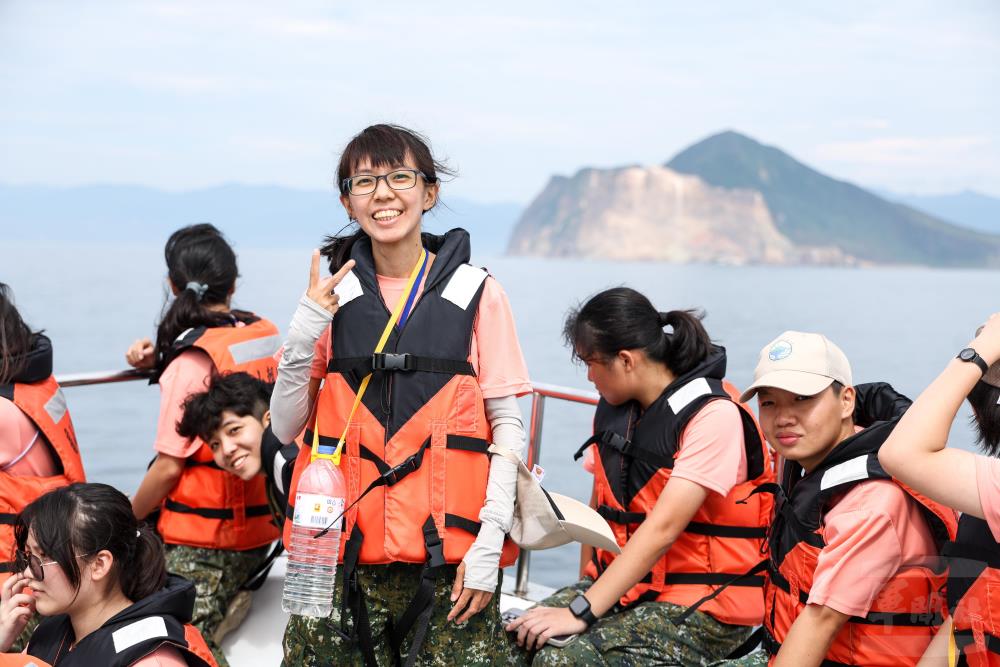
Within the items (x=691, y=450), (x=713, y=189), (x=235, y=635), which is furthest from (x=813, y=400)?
(x=713, y=189)

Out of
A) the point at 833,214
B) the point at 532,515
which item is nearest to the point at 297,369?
the point at 532,515

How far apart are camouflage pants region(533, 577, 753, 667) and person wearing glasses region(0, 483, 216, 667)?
0.87 m

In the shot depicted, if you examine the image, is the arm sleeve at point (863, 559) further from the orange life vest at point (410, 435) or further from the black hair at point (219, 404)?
the black hair at point (219, 404)

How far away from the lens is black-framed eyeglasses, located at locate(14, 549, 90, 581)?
2.21 m

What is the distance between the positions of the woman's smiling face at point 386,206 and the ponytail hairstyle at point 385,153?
11mm

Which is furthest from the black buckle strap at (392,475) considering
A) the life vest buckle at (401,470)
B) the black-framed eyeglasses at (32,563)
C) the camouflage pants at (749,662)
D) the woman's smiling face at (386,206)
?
the camouflage pants at (749,662)

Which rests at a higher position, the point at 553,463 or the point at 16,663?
the point at 16,663

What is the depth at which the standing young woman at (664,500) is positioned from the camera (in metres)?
2.52

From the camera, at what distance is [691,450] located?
101 inches

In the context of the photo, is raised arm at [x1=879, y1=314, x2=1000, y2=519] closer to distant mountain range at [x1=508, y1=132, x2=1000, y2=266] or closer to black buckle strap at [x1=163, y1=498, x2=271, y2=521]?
black buckle strap at [x1=163, y1=498, x2=271, y2=521]

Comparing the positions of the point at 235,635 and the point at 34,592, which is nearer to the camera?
the point at 34,592

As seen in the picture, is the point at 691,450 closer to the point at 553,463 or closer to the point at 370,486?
the point at 370,486

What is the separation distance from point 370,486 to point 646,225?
8730cm

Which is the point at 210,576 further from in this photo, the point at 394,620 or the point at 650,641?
the point at 650,641
